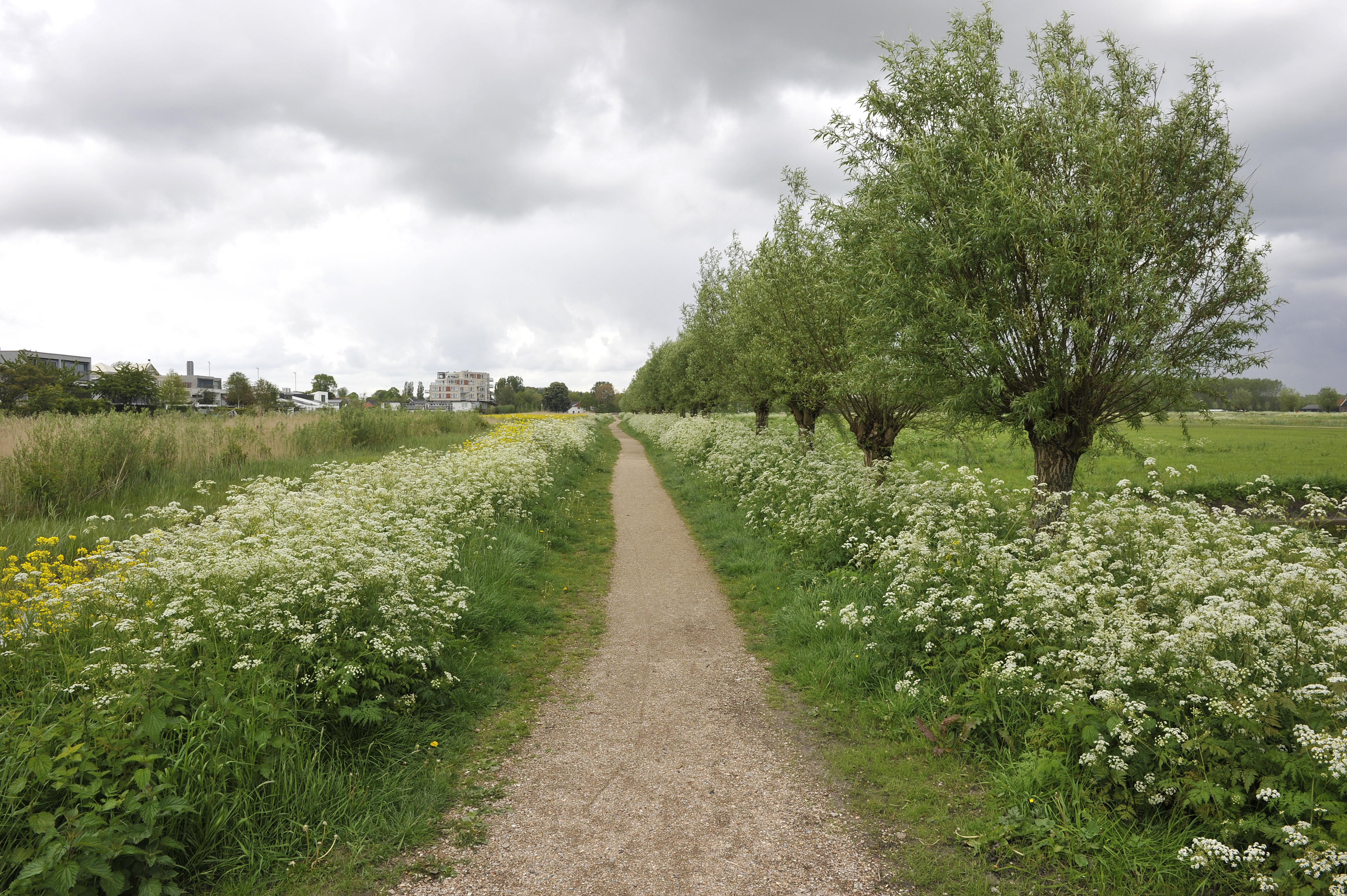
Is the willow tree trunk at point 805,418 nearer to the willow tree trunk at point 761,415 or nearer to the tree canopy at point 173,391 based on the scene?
the willow tree trunk at point 761,415

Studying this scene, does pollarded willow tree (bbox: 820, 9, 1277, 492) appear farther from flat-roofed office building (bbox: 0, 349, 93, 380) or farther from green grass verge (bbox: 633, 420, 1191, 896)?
flat-roofed office building (bbox: 0, 349, 93, 380)

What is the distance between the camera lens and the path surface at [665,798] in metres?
3.53

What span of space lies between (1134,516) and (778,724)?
4.68 metres

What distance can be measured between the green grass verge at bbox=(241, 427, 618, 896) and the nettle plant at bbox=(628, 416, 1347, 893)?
321 cm

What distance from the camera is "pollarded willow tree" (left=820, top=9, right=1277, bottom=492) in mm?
7227

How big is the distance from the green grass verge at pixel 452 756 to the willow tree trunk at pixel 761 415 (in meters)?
15.1

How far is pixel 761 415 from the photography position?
2611cm

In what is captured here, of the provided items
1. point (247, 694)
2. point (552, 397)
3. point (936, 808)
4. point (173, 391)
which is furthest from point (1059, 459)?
point (552, 397)

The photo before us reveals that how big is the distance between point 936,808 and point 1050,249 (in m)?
6.14

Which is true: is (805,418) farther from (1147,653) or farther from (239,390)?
(239,390)

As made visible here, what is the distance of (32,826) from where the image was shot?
2.99m

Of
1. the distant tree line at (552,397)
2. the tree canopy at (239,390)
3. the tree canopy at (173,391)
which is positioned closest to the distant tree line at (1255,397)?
the tree canopy at (173,391)

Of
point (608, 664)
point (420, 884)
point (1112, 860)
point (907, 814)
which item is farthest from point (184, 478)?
point (1112, 860)

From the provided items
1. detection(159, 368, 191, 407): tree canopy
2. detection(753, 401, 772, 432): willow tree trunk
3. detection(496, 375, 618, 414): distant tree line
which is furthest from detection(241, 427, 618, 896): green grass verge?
detection(496, 375, 618, 414): distant tree line
